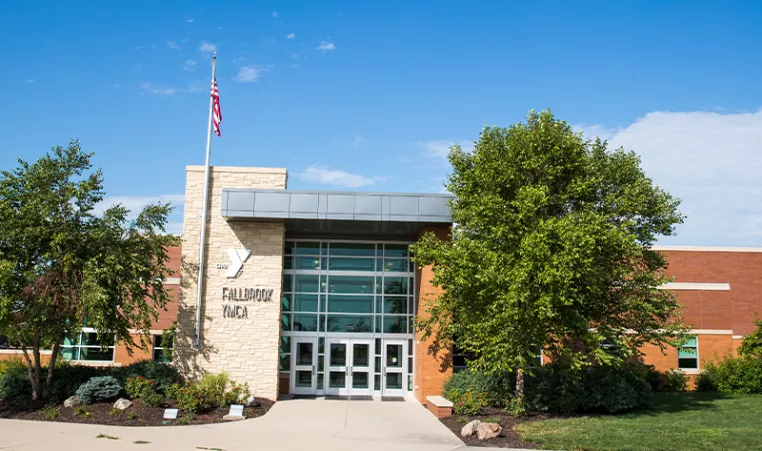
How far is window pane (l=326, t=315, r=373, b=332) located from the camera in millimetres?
24141

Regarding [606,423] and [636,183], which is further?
[636,183]

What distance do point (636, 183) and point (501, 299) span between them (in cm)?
595

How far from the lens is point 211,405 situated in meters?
19.2

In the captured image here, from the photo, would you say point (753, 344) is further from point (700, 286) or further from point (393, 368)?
point (393, 368)

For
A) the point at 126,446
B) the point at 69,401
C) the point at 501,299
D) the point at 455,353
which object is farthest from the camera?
the point at 455,353

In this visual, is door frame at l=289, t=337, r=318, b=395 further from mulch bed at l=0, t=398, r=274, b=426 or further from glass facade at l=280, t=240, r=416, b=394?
mulch bed at l=0, t=398, r=274, b=426

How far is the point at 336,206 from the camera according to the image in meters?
21.0

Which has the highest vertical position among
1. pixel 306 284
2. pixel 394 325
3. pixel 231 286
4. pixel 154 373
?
pixel 306 284

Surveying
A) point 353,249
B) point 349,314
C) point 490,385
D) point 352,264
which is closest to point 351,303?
point 349,314

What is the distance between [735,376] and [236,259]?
20.1m

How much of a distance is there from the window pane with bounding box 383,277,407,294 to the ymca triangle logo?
5.49 metres

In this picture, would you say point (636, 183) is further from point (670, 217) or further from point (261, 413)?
point (261, 413)

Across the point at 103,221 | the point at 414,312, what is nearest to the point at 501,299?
the point at 414,312

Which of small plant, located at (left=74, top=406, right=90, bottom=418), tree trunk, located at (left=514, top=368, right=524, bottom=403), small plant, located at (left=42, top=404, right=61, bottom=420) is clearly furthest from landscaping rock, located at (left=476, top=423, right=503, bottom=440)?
small plant, located at (left=42, top=404, right=61, bottom=420)
